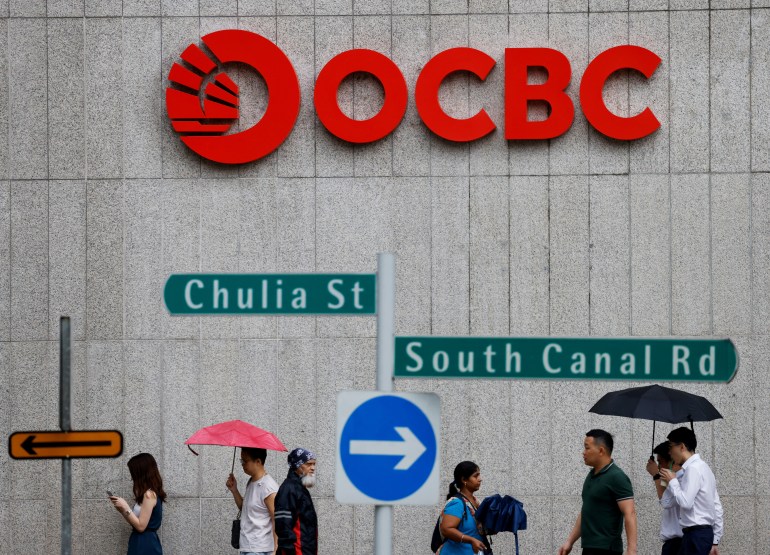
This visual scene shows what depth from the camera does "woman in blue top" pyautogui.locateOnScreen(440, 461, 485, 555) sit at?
8.51 meters

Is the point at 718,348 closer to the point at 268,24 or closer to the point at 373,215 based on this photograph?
the point at 373,215

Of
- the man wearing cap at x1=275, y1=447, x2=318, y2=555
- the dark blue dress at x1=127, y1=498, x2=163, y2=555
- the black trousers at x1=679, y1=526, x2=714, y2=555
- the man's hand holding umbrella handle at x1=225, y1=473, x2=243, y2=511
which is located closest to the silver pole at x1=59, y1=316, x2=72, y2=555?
the man wearing cap at x1=275, y1=447, x2=318, y2=555

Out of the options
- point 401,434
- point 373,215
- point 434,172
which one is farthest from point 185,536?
point 401,434

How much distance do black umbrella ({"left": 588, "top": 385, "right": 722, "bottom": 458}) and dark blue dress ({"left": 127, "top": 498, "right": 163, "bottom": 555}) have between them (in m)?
4.11

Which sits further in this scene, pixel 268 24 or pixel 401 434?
pixel 268 24

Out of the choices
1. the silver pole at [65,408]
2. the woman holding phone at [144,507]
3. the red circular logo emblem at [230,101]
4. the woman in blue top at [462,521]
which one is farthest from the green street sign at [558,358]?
the red circular logo emblem at [230,101]

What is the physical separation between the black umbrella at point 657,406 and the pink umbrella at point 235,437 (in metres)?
2.87

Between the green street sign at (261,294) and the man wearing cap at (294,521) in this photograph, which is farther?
the man wearing cap at (294,521)

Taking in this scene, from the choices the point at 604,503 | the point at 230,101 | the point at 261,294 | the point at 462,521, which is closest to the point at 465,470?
the point at 462,521

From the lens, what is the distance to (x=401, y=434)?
548cm

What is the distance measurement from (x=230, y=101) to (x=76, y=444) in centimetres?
585

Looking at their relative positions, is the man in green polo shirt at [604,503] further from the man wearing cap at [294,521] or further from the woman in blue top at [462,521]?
the man wearing cap at [294,521]

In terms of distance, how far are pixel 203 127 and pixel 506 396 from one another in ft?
13.5

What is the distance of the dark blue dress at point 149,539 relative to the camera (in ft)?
32.9
